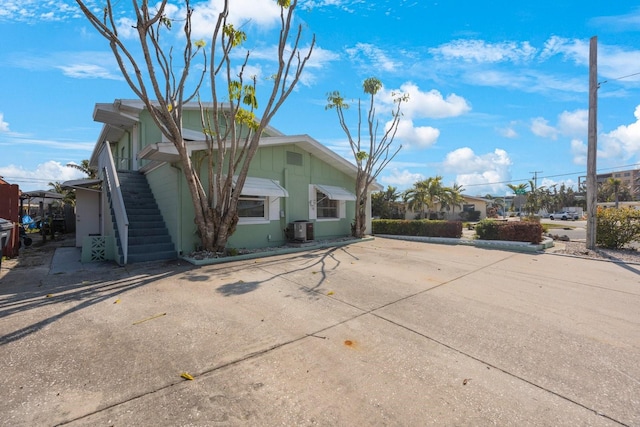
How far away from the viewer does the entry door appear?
11852 millimetres

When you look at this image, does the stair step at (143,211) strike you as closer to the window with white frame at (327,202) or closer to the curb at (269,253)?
the curb at (269,253)

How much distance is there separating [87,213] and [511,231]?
17079mm

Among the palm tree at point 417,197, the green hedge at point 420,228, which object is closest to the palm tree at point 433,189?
the palm tree at point 417,197

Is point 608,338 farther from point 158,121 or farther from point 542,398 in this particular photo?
point 158,121

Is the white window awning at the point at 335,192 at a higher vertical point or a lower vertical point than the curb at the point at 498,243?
higher

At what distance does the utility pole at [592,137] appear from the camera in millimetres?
10562

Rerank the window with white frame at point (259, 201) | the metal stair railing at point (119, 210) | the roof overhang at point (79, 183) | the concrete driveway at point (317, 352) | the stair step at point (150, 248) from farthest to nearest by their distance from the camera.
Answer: the roof overhang at point (79, 183) < the window with white frame at point (259, 201) < the stair step at point (150, 248) < the metal stair railing at point (119, 210) < the concrete driveway at point (317, 352)

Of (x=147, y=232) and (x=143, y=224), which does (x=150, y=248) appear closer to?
(x=147, y=232)

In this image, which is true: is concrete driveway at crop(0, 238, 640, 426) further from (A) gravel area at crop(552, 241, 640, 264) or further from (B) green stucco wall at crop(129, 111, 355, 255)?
(A) gravel area at crop(552, 241, 640, 264)

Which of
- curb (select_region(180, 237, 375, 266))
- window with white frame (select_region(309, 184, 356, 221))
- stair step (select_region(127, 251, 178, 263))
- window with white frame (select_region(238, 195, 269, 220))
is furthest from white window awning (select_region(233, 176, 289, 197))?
stair step (select_region(127, 251, 178, 263))

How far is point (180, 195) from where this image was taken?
8.36 metres

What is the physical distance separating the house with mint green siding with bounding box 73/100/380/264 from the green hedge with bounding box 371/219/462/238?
8.68 feet

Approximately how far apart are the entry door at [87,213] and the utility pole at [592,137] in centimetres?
1904

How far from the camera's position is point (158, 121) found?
7105 millimetres
